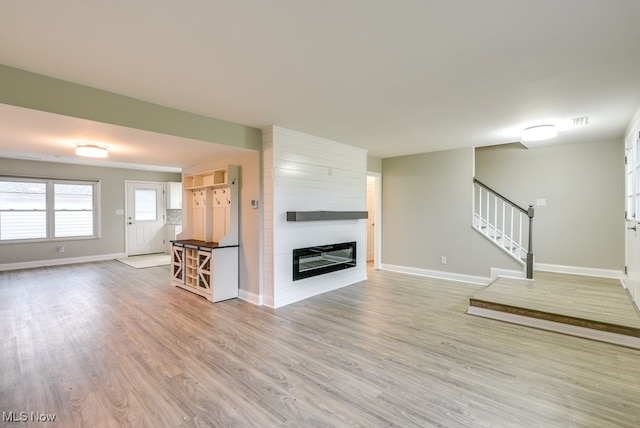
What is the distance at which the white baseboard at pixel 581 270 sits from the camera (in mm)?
5160

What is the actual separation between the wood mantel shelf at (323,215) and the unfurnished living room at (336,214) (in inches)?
1.4

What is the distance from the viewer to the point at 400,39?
80.0 inches

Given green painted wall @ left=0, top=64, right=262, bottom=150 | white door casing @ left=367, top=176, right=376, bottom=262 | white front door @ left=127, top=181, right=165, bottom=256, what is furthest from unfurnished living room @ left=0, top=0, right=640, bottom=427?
white front door @ left=127, top=181, right=165, bottom=256

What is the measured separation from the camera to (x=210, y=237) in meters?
5.21

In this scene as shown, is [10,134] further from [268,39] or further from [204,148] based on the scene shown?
[268,39]

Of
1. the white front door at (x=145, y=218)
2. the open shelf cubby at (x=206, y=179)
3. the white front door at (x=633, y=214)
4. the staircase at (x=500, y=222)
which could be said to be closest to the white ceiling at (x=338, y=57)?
the white front door at (x=633, y=214)

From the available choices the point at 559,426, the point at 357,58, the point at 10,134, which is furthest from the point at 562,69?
the point at 10,134

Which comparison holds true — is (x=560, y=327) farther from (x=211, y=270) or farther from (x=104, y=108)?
(x=104, y=108)

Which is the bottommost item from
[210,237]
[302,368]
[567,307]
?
[302,368]

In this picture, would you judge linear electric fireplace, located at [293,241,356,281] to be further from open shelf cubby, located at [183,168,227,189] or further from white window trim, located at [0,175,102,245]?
white window trim, located at [0,175,102,245]

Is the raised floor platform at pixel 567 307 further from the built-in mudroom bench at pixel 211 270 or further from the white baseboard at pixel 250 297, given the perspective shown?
the built-in mudroom bench at pixel 211 270

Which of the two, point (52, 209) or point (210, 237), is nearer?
point (210, 237)

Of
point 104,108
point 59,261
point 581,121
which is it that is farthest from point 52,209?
point 581,121

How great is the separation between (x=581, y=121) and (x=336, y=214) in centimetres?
353
